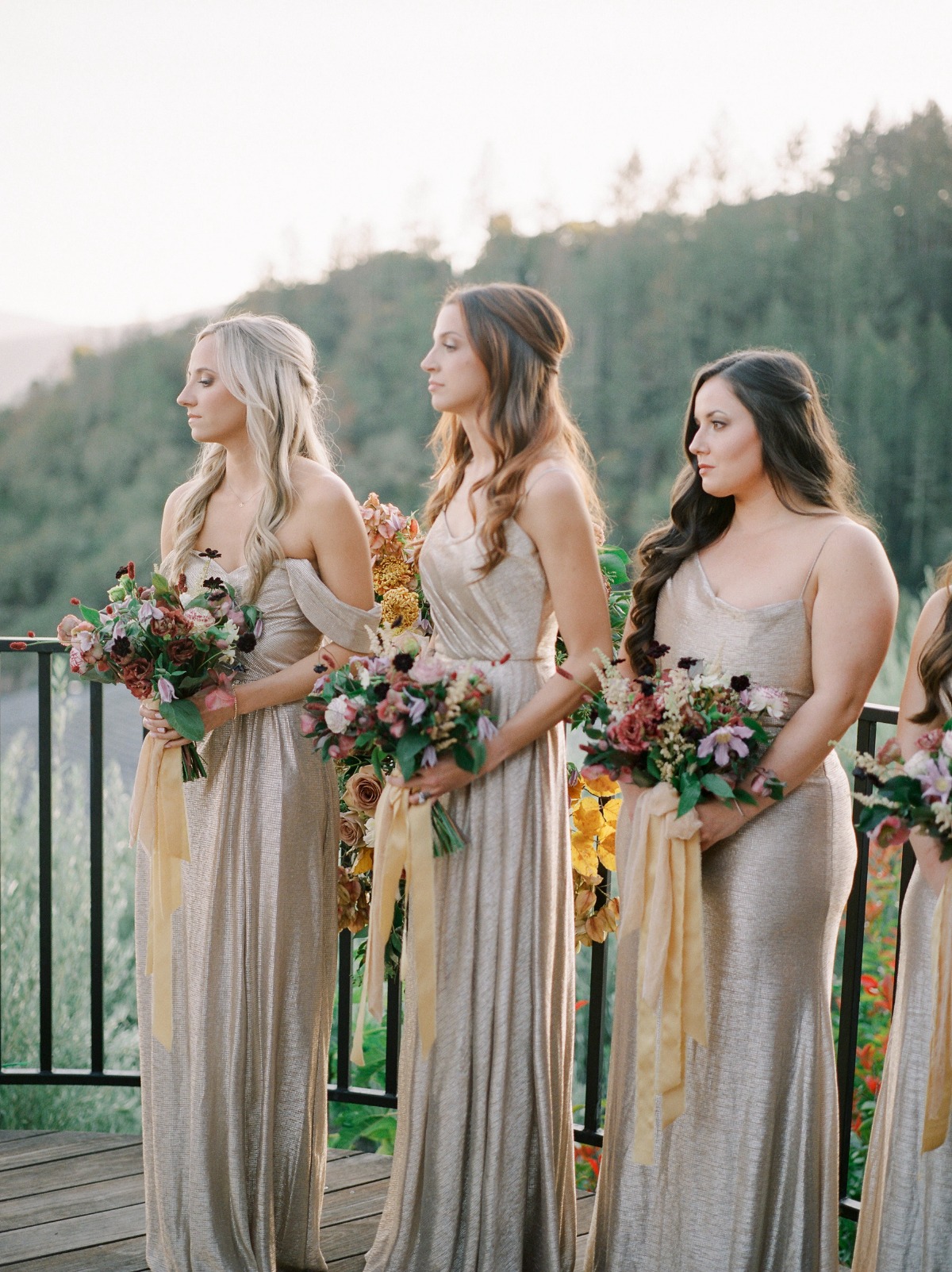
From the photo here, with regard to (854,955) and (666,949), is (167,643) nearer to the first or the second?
(666,949)

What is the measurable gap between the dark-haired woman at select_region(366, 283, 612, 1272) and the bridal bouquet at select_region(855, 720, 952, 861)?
0.64 m

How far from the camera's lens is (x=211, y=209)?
8453mm

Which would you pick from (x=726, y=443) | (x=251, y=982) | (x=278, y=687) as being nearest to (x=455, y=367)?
(x=726, y=443)

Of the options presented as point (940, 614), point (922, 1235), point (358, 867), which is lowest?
point (922, 1235)

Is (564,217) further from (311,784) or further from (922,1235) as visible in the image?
(922,1235)

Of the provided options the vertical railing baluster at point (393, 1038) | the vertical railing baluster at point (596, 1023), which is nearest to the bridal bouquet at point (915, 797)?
the vertical railing baluster at point (596, 1023)

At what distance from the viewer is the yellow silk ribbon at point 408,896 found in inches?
88.8

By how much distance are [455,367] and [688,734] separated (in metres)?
0.85

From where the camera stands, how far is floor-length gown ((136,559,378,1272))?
8.08ft

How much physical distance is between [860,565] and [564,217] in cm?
715

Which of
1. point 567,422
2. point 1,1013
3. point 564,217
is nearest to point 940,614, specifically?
point 567,422

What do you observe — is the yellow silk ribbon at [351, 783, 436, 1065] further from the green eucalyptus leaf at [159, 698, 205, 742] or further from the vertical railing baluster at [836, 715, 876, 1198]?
the vertical railing baluster at [836, 715, 876, 1198]

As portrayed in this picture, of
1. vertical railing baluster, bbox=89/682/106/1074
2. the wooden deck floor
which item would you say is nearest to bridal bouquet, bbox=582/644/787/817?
the wooden deck floor

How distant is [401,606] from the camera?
2.90m
